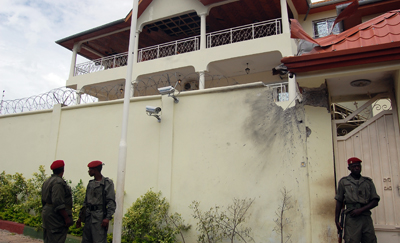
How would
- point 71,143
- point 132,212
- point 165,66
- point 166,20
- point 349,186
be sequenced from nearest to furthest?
point 349,186
point 132,212
point 71,143
point 165,66
point 166,20

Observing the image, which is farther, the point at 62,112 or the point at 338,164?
the point at 62,112

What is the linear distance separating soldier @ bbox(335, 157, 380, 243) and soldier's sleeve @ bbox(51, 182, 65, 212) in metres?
3.80

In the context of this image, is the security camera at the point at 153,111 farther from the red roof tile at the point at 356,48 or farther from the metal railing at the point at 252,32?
the metal railing at the point at 252,32

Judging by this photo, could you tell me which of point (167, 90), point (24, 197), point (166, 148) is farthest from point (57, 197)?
point (24, 197)

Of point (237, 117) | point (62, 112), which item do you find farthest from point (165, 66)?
point (237, 117)

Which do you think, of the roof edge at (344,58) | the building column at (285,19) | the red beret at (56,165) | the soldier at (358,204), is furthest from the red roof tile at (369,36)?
the building column at (285,19)

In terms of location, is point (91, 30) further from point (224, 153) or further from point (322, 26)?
point (224, 153)

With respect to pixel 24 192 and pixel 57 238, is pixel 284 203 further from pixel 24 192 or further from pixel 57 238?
pixel 24 192

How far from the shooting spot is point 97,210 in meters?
4.39

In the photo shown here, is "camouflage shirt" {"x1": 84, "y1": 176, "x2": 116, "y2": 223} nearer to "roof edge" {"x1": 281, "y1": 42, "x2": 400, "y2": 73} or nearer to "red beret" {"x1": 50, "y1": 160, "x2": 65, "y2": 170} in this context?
"red beret" {"x1": 50, "y1": 160, "x2": 65, "y2": 170}

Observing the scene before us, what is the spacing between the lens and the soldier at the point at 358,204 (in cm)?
356

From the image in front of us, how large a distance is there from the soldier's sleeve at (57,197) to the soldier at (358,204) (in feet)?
12.5

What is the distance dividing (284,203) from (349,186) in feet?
3.66

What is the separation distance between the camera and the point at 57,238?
4238 mm
